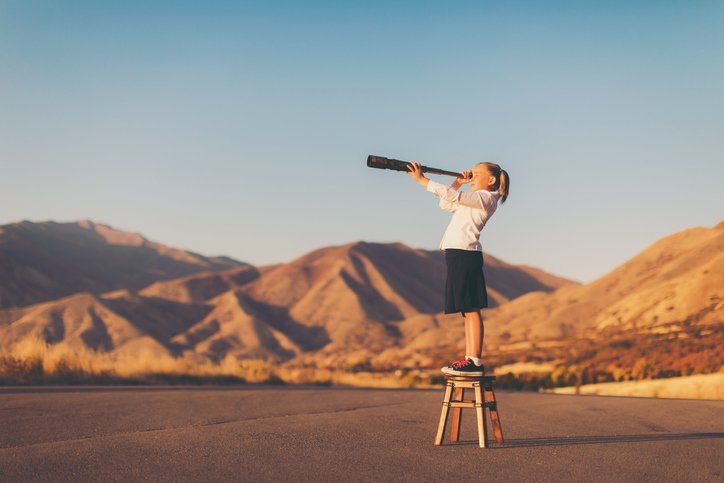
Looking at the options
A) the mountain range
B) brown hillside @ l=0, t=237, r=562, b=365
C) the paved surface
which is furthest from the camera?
brown hillside @ l=0, t=237, r=562, b=365

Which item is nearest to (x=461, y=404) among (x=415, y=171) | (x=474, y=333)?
(x=474, y=333)

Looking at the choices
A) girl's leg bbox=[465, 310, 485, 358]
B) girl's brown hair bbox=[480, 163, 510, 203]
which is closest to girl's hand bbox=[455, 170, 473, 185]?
girl's brown hair bbox=[480, 163, 510, 203]

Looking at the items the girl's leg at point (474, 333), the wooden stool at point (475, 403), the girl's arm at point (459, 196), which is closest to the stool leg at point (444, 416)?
the wooden stool at point (475, 403)

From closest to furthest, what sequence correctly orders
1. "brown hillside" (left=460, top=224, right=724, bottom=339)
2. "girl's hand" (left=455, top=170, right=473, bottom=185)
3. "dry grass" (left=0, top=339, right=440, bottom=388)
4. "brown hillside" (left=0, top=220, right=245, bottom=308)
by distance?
1. "girl's hand" (left=455, top=170, right=473, bottom=185)
2. "dry grass" (left=0, top=339, right=440, bottom=388)
3. "brown hillside" (left=460, top=224, right=724, bottom=339)
4. "brown hillside" (left=0, top=220, right=245, bottom=308)

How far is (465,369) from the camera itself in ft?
21.8

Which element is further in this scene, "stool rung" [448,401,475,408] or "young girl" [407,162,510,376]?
"young girl" [407,162,510,376]

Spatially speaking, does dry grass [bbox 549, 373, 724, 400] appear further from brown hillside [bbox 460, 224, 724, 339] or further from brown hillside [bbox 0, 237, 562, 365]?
brown hillside [bbox 0, 237, 562, 365]

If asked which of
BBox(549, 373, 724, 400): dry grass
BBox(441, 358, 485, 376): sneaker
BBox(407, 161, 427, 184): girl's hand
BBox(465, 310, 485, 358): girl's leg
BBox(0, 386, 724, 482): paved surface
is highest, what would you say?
BBox(407, 161, 427, 184): girl's hand

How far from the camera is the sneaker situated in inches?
258

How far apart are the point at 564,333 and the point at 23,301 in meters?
79.5

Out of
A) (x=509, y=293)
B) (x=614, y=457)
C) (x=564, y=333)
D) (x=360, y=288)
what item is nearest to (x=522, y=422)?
(x=614, y=457)

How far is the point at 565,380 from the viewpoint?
1141 inches

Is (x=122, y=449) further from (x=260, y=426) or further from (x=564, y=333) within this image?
(x=564, y=333)

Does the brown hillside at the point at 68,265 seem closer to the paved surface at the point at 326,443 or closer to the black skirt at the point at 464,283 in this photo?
the paved surface at the point at 326,443
